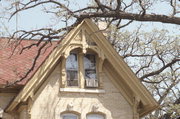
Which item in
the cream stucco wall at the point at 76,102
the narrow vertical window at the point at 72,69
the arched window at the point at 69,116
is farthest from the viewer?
the narrow vertical window at the point at 72,69

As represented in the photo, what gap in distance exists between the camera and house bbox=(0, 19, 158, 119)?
2123 centimetres

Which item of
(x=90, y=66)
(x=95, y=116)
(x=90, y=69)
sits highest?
(x=90, y=66)

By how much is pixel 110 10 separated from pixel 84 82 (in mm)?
4715

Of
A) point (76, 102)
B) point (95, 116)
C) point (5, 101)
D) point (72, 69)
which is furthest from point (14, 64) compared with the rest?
point (95, 116)

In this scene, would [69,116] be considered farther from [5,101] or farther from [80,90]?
[5,101]

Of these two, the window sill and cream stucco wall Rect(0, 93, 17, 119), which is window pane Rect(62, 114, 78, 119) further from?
cream stucco wall Rect(0, 93, 17, 119)

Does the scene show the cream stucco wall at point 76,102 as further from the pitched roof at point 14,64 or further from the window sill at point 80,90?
the pitched roof at point 14,64

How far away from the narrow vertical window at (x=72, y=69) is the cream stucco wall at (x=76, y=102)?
1.87ft

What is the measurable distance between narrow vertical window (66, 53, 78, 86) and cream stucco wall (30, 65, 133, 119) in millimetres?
570

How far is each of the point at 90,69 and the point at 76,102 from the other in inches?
78.7

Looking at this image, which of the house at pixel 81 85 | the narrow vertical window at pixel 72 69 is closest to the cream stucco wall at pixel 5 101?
the house at pixel 81 85

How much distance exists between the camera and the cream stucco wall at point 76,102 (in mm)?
21203

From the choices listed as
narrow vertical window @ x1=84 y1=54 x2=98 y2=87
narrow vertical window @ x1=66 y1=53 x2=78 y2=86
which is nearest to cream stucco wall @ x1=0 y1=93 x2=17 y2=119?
narrow vertical window @ x1=66 y1=53 x2=78 y2=86

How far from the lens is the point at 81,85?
22.3 meters
